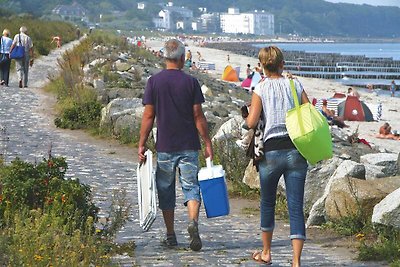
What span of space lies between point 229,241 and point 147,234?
30.5 inches

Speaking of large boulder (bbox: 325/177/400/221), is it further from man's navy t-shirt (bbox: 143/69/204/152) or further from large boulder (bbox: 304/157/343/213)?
man's navy t-shirt (bbox: 143/69/204/152)

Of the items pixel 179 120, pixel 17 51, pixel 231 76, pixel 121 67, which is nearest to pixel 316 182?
pixel 179 120

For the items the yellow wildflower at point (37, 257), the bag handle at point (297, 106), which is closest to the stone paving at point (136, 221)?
the bag handle at point (297, 106)

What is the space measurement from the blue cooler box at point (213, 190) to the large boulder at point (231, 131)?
188 inches

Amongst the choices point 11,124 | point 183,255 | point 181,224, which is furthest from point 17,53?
point 183,255

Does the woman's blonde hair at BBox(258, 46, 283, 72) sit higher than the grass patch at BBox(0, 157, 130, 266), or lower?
higher

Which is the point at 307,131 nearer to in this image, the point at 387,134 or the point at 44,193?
the point at 44,193

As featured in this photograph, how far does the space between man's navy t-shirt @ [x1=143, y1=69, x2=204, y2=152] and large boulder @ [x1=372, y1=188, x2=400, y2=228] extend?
1.67 m

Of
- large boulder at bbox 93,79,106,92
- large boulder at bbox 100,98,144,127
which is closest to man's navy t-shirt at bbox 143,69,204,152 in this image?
large boulder at bbox 100,98,144,127

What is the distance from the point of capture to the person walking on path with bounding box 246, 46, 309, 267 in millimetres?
6953

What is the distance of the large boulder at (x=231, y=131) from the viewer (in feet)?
41.8

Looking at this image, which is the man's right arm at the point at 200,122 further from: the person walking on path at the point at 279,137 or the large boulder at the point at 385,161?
the large boulder at the point at 385,161

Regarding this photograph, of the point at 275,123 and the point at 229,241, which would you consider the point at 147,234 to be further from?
the point at 275,123

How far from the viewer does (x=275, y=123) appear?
6.95m
